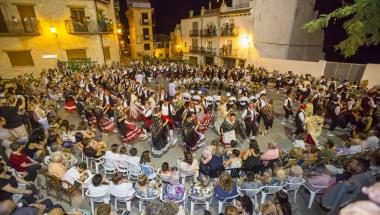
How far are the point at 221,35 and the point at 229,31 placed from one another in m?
1.42

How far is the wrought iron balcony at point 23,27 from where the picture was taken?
15848 mm

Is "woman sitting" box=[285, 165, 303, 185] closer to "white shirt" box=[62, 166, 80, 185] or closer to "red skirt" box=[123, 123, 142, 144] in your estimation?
"white shirt" box=[62, 166, 80, 185]

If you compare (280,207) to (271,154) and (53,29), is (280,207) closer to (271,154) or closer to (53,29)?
(271,154)

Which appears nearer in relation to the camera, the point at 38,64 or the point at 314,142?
the point at 314,142

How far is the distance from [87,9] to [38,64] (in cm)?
660

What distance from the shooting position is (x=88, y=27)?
1925cm

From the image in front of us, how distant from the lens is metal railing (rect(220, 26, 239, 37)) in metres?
23.9

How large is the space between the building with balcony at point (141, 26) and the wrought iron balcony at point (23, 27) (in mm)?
20251

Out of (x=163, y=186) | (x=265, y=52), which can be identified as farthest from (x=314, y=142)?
(x=265, y=52)

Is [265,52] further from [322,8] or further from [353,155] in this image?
[353,155]

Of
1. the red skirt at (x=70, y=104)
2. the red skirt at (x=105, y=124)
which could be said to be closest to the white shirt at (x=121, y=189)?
the red skirt at (x=105, y=124)

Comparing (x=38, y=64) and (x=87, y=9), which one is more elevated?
(x=87, y=9)

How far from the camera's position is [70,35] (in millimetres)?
18641

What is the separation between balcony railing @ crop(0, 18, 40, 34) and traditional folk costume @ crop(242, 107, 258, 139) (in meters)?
18.5
